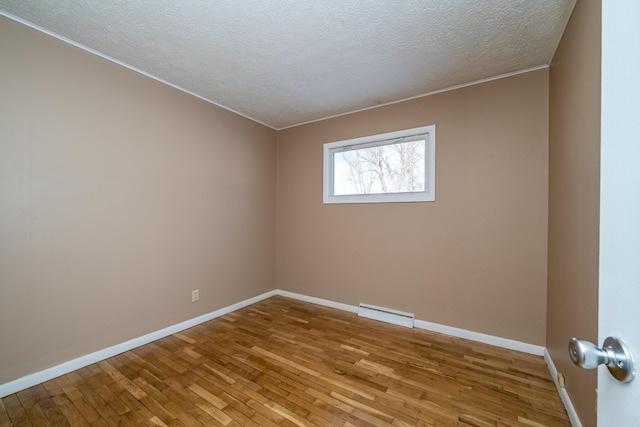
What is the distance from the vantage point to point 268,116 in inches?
138

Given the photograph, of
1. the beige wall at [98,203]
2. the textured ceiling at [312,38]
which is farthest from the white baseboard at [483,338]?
the textured ceiling at [312,38]

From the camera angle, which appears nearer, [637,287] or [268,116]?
[637,287]

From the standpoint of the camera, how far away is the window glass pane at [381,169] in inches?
Result: 115

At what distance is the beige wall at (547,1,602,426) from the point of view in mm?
1254

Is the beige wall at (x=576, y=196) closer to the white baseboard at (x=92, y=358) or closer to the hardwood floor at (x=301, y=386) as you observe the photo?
the hardwood floor at (x=301, y=386)

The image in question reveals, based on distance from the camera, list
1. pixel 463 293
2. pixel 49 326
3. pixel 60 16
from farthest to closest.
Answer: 1. pixel 463 293
2. pixel 49 326
3. pixel 60 16

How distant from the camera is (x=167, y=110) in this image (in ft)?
8.60

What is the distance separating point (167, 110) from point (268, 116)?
49.6 inches

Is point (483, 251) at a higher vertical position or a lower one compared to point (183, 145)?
lower

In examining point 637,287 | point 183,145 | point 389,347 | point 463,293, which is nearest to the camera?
point 637,287

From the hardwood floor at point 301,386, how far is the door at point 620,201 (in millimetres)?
1391

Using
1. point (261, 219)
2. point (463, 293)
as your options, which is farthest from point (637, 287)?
point (261, 219)

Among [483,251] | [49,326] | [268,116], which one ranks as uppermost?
[268,116]

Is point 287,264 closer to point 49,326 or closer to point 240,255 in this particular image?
point 240,255
